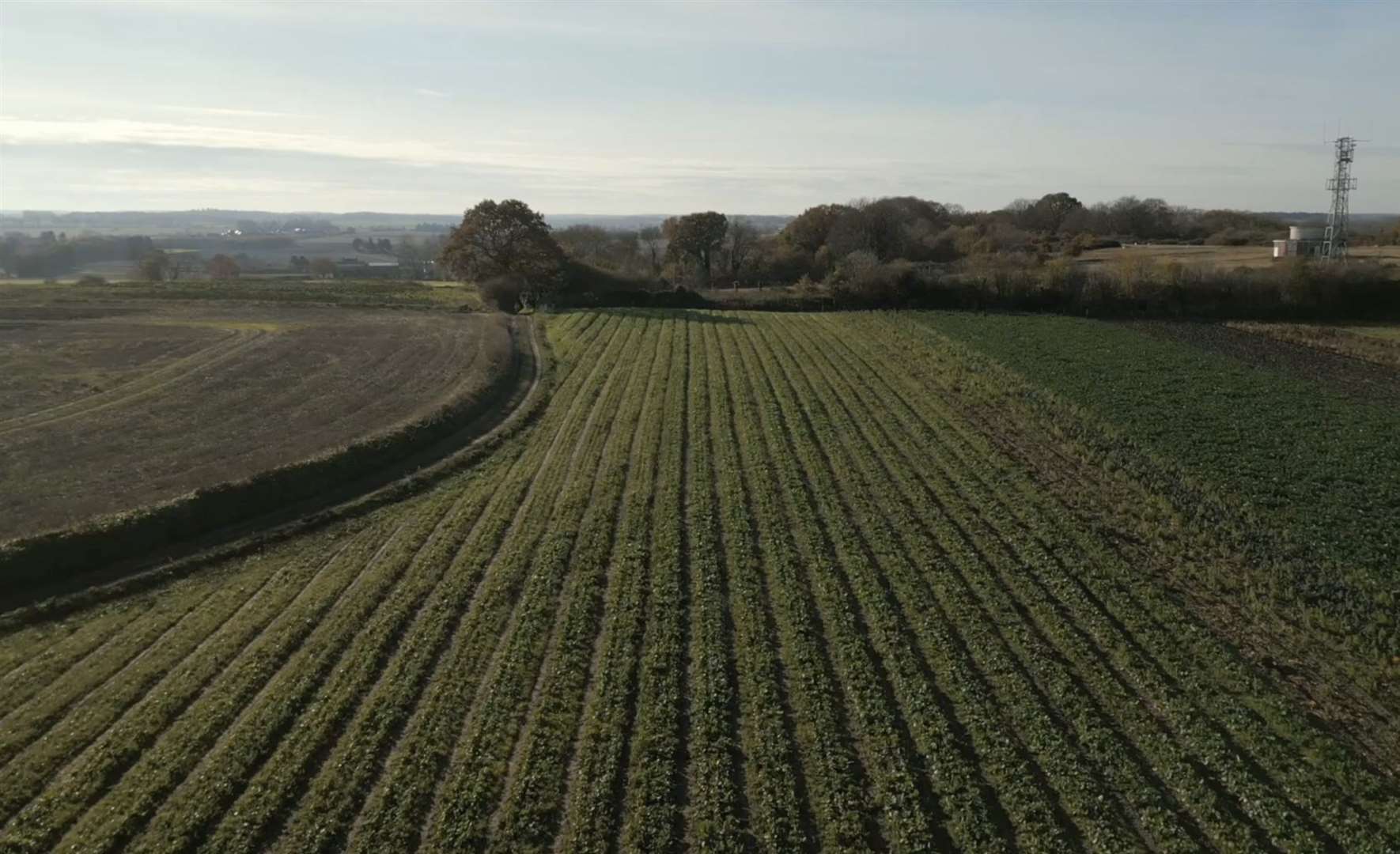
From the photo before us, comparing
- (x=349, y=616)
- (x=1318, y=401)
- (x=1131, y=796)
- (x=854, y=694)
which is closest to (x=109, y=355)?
(x=349, y=616)

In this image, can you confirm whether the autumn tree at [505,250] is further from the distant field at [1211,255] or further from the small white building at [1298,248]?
the small white building at [1298,248]

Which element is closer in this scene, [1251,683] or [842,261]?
[1251,683]

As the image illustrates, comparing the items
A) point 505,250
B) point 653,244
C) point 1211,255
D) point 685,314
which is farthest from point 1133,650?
point 653,244

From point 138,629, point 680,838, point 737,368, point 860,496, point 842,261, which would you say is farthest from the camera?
point 842,261

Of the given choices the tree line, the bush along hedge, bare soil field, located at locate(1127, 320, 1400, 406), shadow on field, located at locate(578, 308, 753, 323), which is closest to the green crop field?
the bush along hedge

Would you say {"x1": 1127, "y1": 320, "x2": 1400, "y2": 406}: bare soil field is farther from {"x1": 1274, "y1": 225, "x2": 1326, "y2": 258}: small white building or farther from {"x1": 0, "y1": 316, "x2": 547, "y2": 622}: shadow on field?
{"x1": 0, "y1": 316, "x2": 547, "y2": 622}: shadow on field

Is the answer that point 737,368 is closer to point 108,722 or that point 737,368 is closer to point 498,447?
point 498,447
